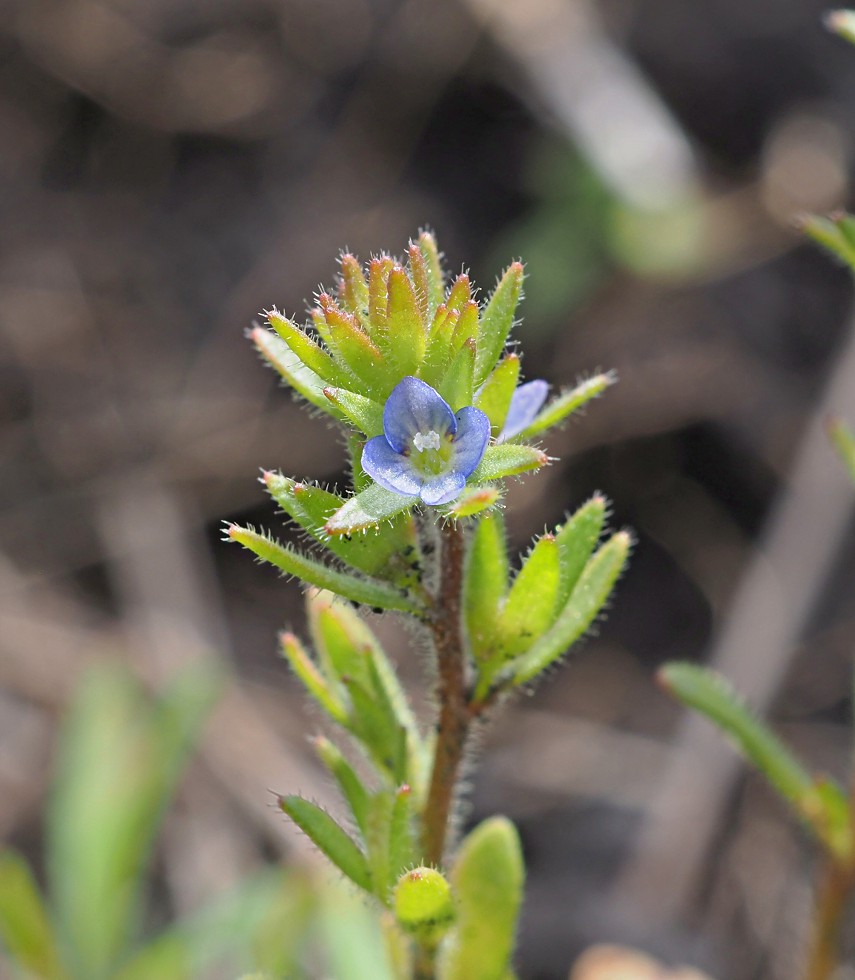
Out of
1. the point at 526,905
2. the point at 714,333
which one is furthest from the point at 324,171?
the point at 526,905

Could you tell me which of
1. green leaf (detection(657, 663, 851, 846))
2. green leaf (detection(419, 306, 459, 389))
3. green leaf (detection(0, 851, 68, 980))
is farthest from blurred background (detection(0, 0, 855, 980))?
green leaf (detection(419, 306, 459, 389))

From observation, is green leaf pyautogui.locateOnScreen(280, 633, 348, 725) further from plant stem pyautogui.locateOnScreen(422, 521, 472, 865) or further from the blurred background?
the blurred background

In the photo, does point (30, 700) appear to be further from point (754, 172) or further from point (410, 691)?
point (754, 172)

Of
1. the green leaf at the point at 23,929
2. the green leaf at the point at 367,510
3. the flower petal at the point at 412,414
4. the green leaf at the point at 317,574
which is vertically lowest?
the green leaf at the point at 23,929

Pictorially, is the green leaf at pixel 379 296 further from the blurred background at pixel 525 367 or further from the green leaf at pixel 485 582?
the blurred background at pixel 525 367

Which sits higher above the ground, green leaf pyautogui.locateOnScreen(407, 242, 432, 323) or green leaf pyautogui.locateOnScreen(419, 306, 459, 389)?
green leaf pyautogui.locateOnScreen(407, 242, 432, 323)

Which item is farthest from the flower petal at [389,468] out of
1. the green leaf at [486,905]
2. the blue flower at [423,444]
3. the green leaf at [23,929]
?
the green leaf at [23,929]
